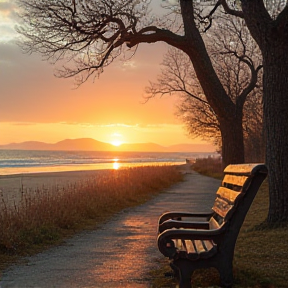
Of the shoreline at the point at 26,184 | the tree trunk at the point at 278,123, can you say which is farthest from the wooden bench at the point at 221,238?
the shoreline at the point at 26,184

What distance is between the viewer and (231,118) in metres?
14.0

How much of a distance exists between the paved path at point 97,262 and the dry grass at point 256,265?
0.41m

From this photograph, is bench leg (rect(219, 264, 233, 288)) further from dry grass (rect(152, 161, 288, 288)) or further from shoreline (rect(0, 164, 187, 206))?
shoreline (rect(0, 164, 187, 206))

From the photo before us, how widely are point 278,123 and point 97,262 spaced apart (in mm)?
4367

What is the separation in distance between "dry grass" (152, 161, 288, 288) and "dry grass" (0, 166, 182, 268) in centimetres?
262

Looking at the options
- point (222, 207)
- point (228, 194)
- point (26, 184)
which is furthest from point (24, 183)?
point (228, 194)

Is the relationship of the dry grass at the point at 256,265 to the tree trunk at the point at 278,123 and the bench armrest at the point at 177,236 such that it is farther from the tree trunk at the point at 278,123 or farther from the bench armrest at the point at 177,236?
the bench armrest at the point at 177,236

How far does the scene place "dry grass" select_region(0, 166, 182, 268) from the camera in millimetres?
8414

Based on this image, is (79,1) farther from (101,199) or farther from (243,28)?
(243,28)

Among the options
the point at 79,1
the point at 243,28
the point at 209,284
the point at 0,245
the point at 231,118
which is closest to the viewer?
the point at 209,284

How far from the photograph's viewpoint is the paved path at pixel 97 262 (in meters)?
6.09

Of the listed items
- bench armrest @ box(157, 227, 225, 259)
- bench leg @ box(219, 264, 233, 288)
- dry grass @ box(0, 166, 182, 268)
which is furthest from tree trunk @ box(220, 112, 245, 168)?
bench armrest @ box(157, 227, 225, 259)

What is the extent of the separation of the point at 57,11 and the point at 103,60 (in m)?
2.17

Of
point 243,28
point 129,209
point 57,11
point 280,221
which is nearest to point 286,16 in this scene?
point 280,221
